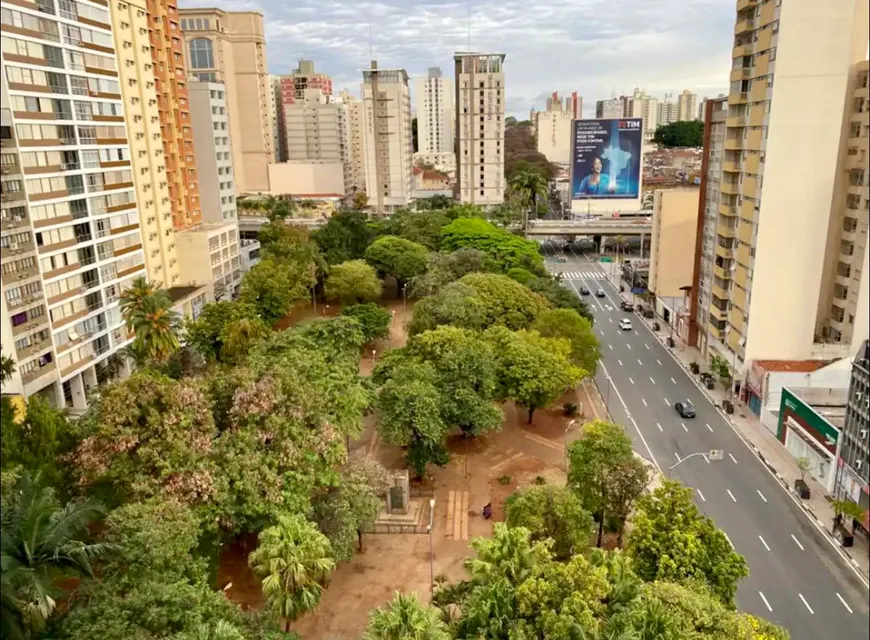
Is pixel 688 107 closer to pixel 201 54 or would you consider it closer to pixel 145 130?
pixel 201 54

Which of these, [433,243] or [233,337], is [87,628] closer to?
[233,337]

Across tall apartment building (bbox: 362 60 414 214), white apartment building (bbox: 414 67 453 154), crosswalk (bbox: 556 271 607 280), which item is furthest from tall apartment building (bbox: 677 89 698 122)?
crosswalk (bbox: 556 271 607 280)

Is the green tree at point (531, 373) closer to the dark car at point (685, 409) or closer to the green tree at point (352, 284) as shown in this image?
the dark car at point (685, 409)

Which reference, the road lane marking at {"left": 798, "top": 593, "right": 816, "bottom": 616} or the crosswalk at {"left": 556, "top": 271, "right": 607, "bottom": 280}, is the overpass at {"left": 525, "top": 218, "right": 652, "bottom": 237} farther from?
the road lane marking at {"left": 798, "top": 593, "right": 816, "bottom": 616}

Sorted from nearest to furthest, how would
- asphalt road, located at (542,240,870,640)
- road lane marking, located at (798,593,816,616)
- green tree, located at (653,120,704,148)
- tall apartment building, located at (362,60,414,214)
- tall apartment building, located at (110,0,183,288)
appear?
road lane marking, located at (798,593,816,616), asphalt road, located at (542,240,870,640), tall apartment building, located at (110,0,183,288), tall apartment building, located at (362,60,414,214), green tree, located at (653,120,704,148)

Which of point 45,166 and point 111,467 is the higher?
point 45,166

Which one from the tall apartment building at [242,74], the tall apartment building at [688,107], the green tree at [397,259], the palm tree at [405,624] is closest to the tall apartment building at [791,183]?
the palm tree at [405,624]

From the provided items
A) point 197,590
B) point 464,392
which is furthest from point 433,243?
point 197,590
